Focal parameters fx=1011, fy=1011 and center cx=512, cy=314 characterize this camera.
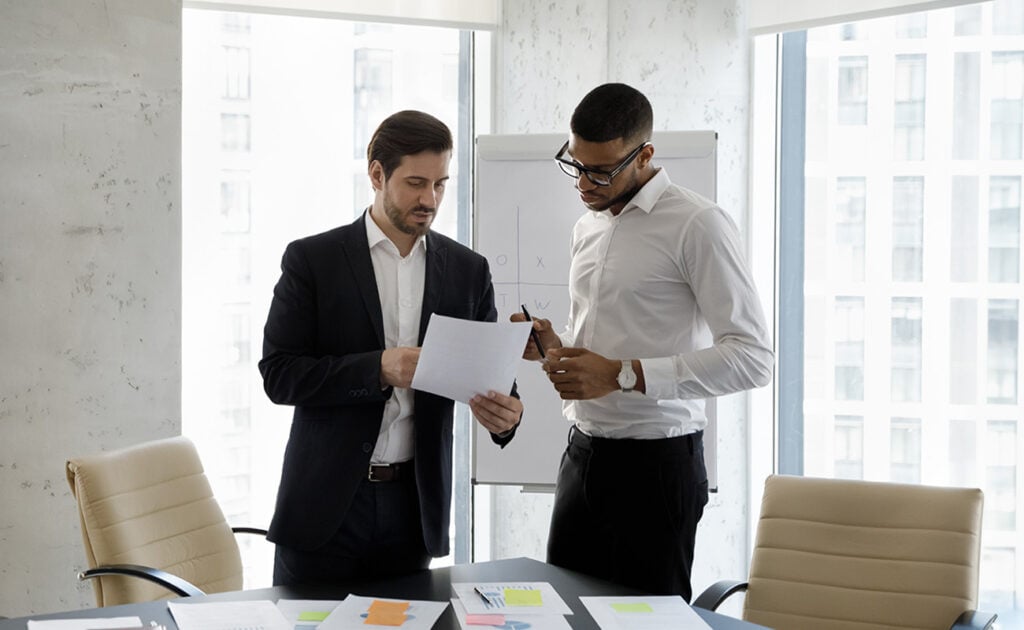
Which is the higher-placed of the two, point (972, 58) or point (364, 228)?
point (972, 58)

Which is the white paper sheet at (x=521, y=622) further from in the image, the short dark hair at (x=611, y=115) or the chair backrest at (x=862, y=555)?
the short dark hair at (x=611, y=115)

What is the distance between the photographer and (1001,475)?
3.80 metres

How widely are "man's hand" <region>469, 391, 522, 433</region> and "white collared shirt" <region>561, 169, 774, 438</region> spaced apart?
0.26 metres

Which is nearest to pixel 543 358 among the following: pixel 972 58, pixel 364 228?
pixel 364 228

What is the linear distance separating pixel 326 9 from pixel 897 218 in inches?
94.7

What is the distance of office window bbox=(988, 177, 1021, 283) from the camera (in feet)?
12.3

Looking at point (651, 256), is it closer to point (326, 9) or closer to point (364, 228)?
point (364, 228)

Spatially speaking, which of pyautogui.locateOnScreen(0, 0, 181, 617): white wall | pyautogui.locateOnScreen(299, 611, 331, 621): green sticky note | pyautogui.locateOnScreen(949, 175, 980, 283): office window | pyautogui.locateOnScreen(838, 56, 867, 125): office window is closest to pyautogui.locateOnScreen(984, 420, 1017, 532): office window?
pyautogui.locateOnScreen(949, 175, 980, 283): office window

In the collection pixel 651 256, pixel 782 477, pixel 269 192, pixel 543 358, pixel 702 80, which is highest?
pixel 702 80

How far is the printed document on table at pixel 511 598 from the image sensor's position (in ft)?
6.30

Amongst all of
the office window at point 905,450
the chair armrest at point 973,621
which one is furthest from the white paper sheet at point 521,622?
the office window at point 905,450

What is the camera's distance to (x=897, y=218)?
3.99 m

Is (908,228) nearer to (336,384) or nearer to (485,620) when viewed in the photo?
(336,384)

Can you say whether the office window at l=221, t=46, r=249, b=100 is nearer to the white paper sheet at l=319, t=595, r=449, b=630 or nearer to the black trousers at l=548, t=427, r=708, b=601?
the black trousers at l=548, t=427, r=708, b=601
